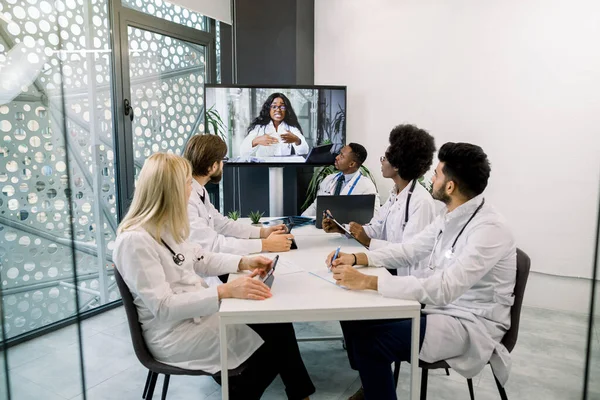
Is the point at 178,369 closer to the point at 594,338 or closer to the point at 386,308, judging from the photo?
the point at 386,308

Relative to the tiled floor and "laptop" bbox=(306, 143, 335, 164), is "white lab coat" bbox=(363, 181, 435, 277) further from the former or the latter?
"laptop" bbox=(306, 143, 335, 164)

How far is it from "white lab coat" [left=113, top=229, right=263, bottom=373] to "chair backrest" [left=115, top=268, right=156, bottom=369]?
0.02 m

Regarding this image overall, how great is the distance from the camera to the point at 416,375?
1.59m

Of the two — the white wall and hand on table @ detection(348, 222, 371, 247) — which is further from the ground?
the white wall

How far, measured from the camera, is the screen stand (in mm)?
4148

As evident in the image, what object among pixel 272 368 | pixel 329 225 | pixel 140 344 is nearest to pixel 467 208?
pixel 329 225

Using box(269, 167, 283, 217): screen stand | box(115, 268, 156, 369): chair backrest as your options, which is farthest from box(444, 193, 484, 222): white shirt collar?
box(269, 167, 283, 217): screen stand

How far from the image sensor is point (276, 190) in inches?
164

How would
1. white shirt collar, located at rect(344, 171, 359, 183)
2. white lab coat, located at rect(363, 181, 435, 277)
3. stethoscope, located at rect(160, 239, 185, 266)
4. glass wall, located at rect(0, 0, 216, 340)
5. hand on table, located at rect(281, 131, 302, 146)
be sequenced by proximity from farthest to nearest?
1. hand on table, located at rect(281, 131, 302, 146)
2. white shirt collar, located at rect(344, 171, 359, 183)
3. white lab coat, located at rect(363, 181, 435, 277)
4. glass wall, located at rect(0, 0, 216, 340)
5. stethoscope, located at rect(160, 239, 185, 266)

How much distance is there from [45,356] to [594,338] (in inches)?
81.6

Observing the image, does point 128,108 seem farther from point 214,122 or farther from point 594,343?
point 594,343

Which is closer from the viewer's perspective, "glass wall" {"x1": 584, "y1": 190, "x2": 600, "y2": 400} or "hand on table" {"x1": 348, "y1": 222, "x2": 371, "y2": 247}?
"glass wall" {"x1": 584, "y1": 190, "x2": 600, "y2": 400}

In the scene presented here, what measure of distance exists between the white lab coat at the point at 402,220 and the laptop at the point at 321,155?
4.19 feet

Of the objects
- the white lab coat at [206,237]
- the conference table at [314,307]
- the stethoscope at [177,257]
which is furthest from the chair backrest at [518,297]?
the stethoscope at [177,257]
